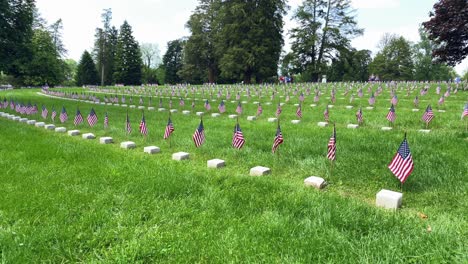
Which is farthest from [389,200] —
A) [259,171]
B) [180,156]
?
[180,156]

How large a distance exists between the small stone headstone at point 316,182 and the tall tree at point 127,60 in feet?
189

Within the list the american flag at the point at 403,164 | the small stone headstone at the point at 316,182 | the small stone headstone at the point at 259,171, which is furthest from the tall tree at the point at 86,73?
the american flag at the point at 403,164

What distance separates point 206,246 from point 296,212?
1.15 meters

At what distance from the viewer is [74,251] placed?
112 inches

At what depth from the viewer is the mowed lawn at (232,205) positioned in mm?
2779

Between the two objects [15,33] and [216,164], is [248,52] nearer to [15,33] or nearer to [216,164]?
[15,33]

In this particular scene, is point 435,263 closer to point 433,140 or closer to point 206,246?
point 206,246

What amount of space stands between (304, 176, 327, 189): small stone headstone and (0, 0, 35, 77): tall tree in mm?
18558

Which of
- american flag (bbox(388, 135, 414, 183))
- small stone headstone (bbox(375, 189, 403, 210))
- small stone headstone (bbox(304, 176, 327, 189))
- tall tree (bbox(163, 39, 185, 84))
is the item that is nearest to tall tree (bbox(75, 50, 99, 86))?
tall tree (bbox(163, 39, 185, 84))

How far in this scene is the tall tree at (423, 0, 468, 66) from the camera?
18344mm

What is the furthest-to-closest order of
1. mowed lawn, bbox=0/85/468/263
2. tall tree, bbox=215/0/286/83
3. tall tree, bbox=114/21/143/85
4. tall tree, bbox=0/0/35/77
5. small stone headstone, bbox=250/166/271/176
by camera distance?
tall tree, bbox=114/21/143/85 < tall tree, bbox=215/0/286/83 < tall tree, bbox=0/0/35/77 < small stone headstone, bbox=250/166/271/176 < mowed lawn, bbox=0/85/468/263

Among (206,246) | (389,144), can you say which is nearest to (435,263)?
(206,246)

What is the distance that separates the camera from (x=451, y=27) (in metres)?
18.7

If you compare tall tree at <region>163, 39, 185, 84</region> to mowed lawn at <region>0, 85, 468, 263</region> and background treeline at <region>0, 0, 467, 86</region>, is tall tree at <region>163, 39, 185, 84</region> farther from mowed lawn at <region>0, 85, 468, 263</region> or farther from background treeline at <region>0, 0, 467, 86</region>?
mowed lawn at <region>0, 85, 468, 263</region>
